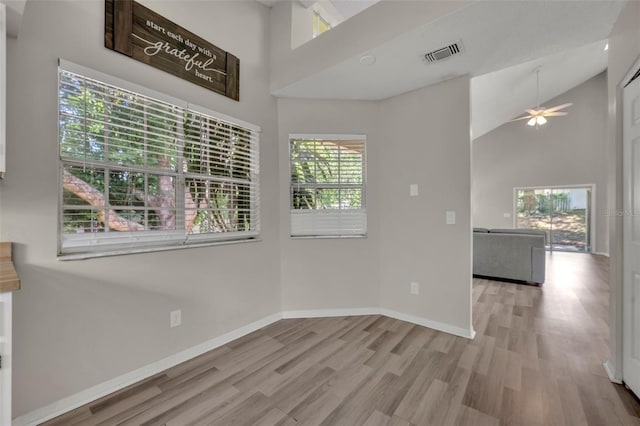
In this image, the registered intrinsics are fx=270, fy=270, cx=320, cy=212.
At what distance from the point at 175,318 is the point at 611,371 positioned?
3213 mm

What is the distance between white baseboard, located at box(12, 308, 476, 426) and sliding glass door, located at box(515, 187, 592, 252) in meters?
7.53

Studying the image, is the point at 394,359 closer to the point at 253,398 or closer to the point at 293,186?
the point at 253,398

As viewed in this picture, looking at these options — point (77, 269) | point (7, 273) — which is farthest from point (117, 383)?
point (7, 273)

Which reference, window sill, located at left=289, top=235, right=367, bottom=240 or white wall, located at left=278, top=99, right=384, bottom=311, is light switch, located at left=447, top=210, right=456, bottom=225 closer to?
white wall, located at left=278, top=99, right=384, bottom=311

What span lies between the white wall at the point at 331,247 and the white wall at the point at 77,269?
0.76 m

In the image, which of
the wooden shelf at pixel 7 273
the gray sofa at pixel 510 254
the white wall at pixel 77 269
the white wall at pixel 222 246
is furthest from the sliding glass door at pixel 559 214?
the wooden shelf at pixel 7 273

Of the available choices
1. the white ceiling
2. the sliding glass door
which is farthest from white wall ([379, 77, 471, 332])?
the sliding glass door

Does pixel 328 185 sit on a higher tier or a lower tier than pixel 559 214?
higher

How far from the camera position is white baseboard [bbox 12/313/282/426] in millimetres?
1524

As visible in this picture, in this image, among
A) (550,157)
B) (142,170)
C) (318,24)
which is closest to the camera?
(142,170)

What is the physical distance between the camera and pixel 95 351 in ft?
5.68

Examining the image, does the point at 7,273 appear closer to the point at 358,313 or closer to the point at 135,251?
the point at 135,251

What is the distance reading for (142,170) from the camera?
1974 mm

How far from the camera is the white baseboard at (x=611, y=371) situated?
1.84 meters
